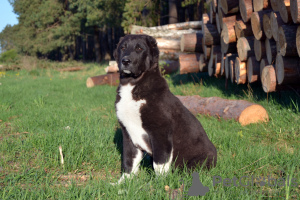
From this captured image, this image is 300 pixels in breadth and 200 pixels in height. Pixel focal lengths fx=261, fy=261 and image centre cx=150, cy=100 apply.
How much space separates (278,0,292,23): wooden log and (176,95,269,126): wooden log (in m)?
1.50

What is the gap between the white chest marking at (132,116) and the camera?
267 centimetres

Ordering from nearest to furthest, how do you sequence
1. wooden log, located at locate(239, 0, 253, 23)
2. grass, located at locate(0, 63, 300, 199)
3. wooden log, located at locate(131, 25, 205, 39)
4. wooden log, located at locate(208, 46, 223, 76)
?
1. grass, located at locate(0, 63, 300, 199)
2. wooden log, located at locate(239, 0, 253, 23)
3. wooden log, located at locate(208, 46, 223, 76)
4. wooden log, located at locate(131, 25, 205, 39)

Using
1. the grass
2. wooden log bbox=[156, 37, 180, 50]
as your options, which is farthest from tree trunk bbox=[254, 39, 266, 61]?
wooden log bbox=[156, 37, 180, 50]

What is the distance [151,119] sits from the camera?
2.61 metres

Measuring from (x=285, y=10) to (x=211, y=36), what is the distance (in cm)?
A: 331

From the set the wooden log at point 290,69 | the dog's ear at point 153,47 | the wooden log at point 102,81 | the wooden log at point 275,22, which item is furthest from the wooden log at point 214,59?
the dog's ear at point 153,47

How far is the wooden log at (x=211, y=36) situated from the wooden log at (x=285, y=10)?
3.07 metres

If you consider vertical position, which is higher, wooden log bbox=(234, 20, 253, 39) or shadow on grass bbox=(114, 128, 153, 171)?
wooden log bbox=(234, 20, 253, 39)

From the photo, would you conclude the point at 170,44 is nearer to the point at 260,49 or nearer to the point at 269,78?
the point at 260,49

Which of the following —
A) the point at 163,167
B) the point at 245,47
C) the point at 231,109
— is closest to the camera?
the point at 163,167

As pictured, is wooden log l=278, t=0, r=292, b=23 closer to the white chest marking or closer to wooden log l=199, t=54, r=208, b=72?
the white chest marking

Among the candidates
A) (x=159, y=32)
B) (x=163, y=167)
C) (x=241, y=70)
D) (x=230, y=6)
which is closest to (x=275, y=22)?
(x=241, y=70)

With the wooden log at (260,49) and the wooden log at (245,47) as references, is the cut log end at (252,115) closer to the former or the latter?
the wooden log at (260,49)

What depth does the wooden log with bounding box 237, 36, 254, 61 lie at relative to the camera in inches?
222
